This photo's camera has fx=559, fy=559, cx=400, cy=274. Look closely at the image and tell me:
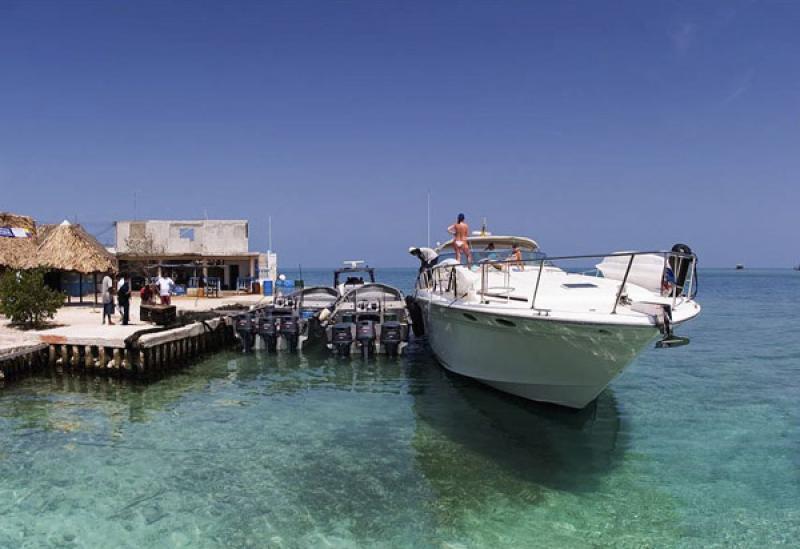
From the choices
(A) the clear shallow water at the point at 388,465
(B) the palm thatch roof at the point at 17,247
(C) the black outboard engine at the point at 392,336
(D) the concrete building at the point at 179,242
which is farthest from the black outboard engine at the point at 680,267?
(D) the concrete building at the point at 179,242

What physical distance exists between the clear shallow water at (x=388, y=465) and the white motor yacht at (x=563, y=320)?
97 centimetres

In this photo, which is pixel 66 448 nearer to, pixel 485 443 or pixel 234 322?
pixel 485 443

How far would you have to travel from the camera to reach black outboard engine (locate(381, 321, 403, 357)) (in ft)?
54.4

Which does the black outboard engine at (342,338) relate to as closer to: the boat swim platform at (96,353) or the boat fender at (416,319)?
the boat fender at (416,319)

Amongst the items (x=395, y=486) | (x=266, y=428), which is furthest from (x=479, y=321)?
(x=266, y=428)

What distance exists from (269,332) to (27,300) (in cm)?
706

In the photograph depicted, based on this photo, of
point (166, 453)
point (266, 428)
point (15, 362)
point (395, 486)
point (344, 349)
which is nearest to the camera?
point (395, 486)

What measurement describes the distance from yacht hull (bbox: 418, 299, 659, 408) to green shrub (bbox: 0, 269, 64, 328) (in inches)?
504

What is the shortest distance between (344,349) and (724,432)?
10.1 metres

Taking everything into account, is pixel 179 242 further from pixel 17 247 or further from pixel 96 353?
pixel 96 353

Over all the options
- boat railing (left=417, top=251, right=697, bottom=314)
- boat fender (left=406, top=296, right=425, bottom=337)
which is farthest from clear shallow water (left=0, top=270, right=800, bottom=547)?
boat fender (left=406, top=296, right=425, bottom=337)

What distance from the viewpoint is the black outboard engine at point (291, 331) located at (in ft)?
58.7

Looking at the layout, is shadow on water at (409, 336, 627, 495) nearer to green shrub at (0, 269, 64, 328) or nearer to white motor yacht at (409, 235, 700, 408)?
white motor yacht at (409, 235, 700, 408)

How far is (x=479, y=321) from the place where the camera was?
1012 centimetres
